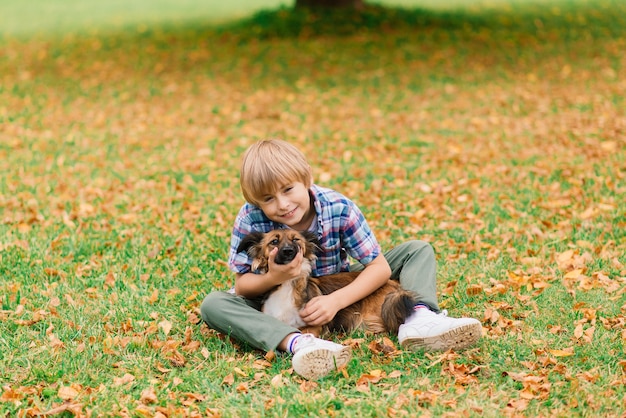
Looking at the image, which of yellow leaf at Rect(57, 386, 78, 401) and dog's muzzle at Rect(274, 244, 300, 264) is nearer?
yellow leaf at Rect(57, 386, 78, 401)

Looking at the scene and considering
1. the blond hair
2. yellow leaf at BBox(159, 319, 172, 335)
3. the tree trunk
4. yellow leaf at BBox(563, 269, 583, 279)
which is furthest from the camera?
the tree trunk

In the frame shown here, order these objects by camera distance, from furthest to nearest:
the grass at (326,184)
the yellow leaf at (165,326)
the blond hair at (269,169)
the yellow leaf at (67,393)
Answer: the yellow leaf at (165,326), the blond hair at (269,169), the grass at (326,184), the yellow leaf at (67,393)

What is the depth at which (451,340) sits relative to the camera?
3.88 m

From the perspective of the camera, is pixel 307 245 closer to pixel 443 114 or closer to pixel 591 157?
pixel 591 157

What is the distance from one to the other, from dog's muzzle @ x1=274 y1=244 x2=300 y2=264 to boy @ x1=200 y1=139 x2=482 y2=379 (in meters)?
0.03

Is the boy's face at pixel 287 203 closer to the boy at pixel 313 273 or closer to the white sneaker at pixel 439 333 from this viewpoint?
the boy at pixel 313 273

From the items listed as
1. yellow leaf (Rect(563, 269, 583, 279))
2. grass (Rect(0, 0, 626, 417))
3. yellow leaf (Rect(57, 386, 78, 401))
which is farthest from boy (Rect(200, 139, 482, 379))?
yellow leaf (Rect(563, 269, 583, 279))

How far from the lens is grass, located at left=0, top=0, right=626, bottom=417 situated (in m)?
3.66

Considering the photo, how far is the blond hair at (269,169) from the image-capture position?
389cm

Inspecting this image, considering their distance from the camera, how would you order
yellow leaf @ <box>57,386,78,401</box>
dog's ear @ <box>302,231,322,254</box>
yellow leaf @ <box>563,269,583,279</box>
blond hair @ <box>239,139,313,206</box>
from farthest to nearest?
yellow leaf @ <box>563,269,583,279</box> < dog's ear @ <box>302,231,322,254</box> < blond hair @ <box>239,139,313,206</box> < yellow leaf @ <box>57,386,78,401</box>

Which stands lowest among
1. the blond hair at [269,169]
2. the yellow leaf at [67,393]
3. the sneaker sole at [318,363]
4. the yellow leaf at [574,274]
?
the yellow leaf at [67,393]

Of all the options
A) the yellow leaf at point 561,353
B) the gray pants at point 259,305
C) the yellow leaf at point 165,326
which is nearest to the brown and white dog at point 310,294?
the gray pants at point 259,305

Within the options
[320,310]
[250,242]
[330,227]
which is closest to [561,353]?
[320,310]

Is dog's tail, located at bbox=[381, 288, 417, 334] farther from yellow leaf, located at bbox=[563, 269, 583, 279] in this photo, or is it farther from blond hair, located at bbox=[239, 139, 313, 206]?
yellow leaf, located at bbox=[563, 269, 583, 279]
